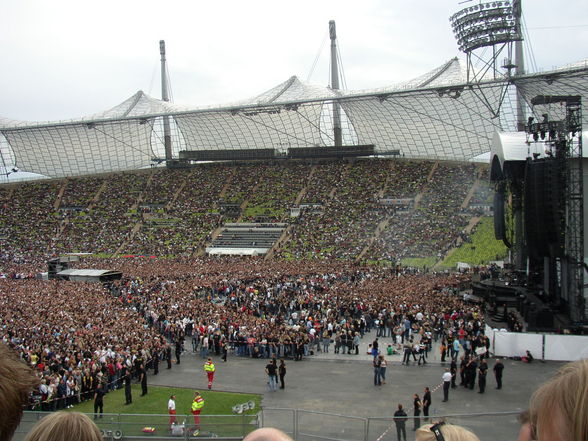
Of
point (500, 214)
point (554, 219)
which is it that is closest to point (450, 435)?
point (554, 219)

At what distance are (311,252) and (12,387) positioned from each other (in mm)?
42825

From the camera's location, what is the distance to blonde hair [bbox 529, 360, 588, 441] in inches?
52.4

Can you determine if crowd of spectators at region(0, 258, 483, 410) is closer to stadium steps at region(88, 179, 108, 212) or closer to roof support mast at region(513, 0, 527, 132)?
roof support mast at region(513, 0, 527, 132)

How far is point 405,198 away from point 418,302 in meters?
28.2

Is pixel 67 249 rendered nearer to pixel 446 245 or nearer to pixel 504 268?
pixel 446 245

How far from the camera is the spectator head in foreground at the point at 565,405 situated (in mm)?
1331

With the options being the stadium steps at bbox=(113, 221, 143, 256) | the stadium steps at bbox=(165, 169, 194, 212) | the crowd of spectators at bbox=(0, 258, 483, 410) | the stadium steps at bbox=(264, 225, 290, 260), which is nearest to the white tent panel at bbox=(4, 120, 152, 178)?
the stadium steps at bbox=(165, 169, 194, 212)

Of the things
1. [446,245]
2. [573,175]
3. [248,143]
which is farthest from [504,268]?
[248,143]

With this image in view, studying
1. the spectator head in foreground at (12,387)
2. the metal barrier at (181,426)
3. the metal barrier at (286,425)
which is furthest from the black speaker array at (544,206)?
the spectator head in foreground at (12,387)

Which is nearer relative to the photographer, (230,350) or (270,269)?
(230,350)

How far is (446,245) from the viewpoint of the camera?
41094 mm

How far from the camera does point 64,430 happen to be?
193 centimetres

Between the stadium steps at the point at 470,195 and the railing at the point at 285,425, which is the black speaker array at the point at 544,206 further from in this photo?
the stadium steps at the point at 470,195

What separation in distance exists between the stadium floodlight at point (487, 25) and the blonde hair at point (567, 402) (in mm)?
43401
